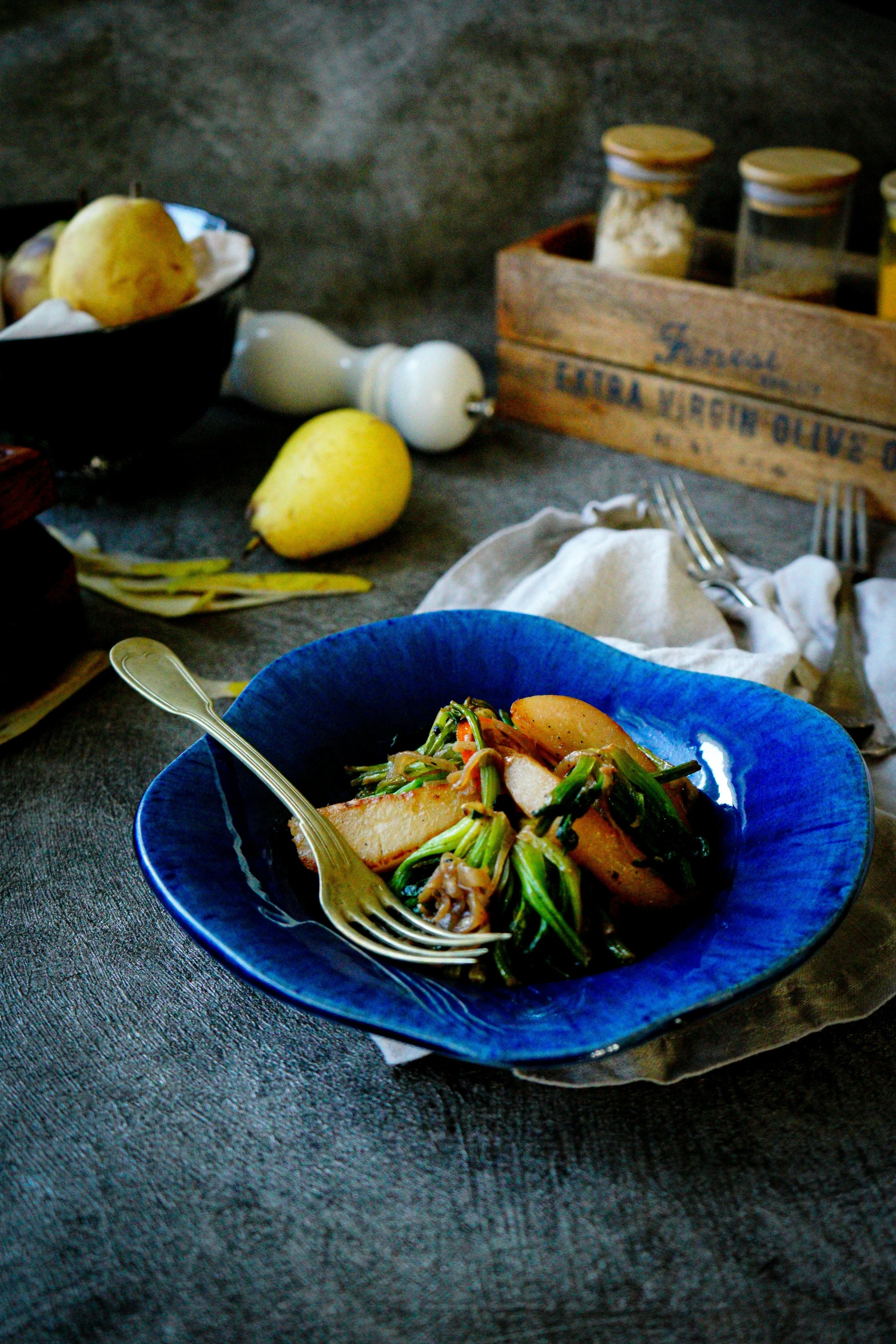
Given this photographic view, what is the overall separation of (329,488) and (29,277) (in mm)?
319

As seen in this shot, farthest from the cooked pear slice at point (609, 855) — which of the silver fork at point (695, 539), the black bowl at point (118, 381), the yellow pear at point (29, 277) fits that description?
the yellow pear at point (29, 277)

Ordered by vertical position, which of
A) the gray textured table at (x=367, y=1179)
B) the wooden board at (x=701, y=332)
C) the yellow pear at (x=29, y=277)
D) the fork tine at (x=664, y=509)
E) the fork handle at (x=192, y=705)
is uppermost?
the yellow pear at (x=29, y=277)

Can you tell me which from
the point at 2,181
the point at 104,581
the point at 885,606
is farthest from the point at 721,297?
the point at 2,181

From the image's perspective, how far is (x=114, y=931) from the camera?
57 cm

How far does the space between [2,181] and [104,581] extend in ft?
2.59

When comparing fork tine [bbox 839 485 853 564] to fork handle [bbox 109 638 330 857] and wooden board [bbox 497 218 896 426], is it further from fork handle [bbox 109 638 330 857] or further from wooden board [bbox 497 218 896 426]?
fork handle [bbox 109 638 330 857]

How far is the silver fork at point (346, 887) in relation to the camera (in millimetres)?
439

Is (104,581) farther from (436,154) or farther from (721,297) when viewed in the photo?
(436,154)

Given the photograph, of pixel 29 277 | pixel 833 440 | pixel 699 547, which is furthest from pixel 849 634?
pixel 29 277

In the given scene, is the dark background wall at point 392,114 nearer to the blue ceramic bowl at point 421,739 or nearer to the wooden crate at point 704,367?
the wooden crate at point 704,367

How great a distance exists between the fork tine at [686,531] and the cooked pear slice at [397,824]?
0.44 m

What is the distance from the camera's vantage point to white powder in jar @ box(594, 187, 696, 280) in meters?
1.03

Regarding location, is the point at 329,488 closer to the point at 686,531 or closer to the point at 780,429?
the point at 686,531

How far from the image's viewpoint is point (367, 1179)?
44cm
